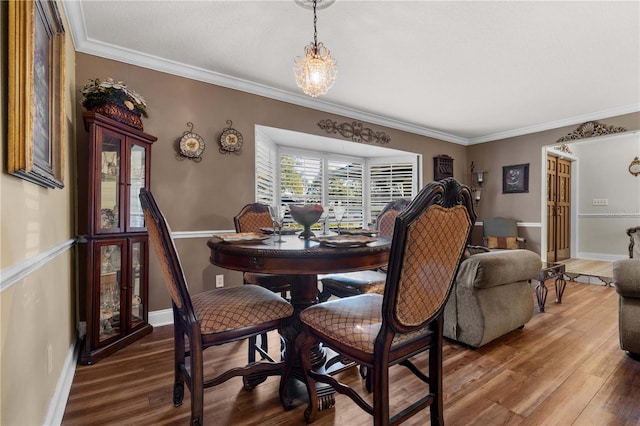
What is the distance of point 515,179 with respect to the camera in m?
5.27

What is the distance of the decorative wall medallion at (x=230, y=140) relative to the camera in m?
3.12

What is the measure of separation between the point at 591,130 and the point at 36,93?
5.90 metres

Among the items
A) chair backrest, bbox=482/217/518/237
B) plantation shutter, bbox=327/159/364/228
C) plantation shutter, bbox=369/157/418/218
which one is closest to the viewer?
plantation shutter, bbox=327/159/364/228

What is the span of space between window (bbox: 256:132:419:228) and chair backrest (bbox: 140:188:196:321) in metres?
2.43

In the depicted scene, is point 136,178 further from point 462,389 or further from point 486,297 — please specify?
point 486,297

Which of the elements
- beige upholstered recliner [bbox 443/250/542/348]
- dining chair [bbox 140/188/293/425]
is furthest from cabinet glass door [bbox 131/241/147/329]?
beige upholstered recliner [bbox 443/250/542/348]

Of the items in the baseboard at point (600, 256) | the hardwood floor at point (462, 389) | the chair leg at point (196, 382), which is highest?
the chair leg at point (196, 382)

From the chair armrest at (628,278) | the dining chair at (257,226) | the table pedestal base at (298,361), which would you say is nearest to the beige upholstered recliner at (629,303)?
the chair armrest at (628,278)

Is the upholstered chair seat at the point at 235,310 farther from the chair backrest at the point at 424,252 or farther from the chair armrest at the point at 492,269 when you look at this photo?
the chair armrest at the point at 492,269

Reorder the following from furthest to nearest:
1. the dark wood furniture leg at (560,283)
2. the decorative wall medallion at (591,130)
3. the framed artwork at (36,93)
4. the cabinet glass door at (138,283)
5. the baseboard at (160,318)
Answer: the decorative wall medallion at (591,130) < the dark wood furniture leg at (560,283) < the baseboard at (160,318) < the cabinet glass door at (138,283) < the framed artwork at (36,93)

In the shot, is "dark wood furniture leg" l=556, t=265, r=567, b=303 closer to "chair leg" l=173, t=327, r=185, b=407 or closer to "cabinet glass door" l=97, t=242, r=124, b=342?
"chair leg" l=173, t=327, r=185, b=407

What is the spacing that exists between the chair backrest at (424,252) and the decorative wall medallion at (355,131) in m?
3.01

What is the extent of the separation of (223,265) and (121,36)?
2.20 metres

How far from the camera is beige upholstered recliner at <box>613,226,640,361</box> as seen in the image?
6.56 ft
